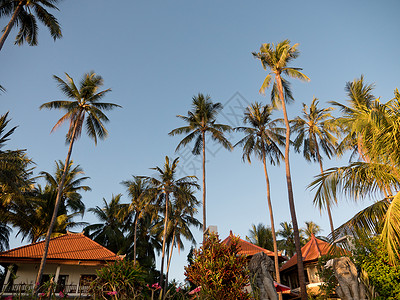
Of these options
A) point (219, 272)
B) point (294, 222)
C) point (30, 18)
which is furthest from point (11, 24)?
point (294, 222)

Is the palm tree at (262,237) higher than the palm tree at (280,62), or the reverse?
the palm tree at (280,62)

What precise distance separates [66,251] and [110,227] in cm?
1429

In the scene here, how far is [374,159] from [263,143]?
59.3ft

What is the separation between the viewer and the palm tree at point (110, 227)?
31516 mm

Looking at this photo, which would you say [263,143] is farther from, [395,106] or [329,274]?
Answer: [395,106]

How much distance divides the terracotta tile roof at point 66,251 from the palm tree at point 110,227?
407 inches

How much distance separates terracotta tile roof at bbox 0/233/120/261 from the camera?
18200 millimetres

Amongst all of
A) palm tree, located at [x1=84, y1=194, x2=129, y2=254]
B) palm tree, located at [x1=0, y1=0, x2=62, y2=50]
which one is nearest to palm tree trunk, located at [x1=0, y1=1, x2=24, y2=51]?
palm tree, located at [x1=0, y1=0, x2=62, y2=50]

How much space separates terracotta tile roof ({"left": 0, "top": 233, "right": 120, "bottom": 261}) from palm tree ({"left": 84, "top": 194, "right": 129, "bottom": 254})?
1034 centimetres

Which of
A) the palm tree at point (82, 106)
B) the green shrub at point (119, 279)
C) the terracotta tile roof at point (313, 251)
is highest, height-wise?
the palm tree at point (82, 106)

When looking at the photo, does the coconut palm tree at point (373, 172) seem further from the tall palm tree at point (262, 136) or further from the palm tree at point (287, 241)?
the palm tree at point (287, 241)

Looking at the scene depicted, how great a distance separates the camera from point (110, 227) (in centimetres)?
3338

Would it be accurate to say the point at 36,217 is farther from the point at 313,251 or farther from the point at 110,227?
the point at 313,251

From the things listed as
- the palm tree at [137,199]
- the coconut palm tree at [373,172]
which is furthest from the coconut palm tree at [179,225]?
the coconut palm tree at [373,172]
